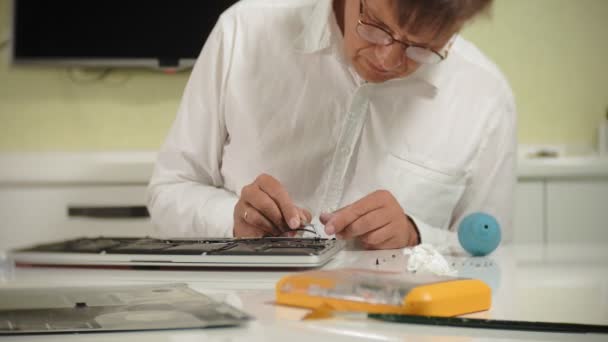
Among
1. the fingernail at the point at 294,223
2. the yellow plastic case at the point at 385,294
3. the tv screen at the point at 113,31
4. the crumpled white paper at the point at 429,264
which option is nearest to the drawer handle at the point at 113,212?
the tv screen at the point at 113,31

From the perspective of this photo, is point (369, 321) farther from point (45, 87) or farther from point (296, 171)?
point (45, 87)

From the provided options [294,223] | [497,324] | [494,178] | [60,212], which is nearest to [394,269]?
[294,223]

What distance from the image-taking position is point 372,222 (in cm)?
113

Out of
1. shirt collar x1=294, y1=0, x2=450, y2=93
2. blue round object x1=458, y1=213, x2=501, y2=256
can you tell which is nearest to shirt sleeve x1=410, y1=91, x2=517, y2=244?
shirt collar x1=294, y1=0, x2=450, y2=93

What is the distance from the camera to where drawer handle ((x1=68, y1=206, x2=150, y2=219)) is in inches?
84.6

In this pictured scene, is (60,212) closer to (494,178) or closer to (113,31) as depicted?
(113,31)

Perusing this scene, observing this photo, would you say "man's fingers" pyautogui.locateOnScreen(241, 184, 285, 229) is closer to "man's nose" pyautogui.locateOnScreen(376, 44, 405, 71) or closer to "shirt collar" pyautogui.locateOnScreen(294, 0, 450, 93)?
"man's nose" pyautogui.locateOnScreen(376, 44, 405, 71)

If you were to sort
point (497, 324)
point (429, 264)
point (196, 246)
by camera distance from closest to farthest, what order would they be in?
1. point (497, 324)
2. point (429, 264)
3. point (196, 246)

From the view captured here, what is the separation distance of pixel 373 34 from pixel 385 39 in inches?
0.8

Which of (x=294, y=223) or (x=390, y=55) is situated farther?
(x=390, y=55)

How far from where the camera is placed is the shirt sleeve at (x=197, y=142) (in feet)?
5.02

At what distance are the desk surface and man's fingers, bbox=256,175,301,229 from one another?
0.09 metres

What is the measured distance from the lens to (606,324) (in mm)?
561

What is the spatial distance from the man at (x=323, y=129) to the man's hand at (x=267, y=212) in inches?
10.8
